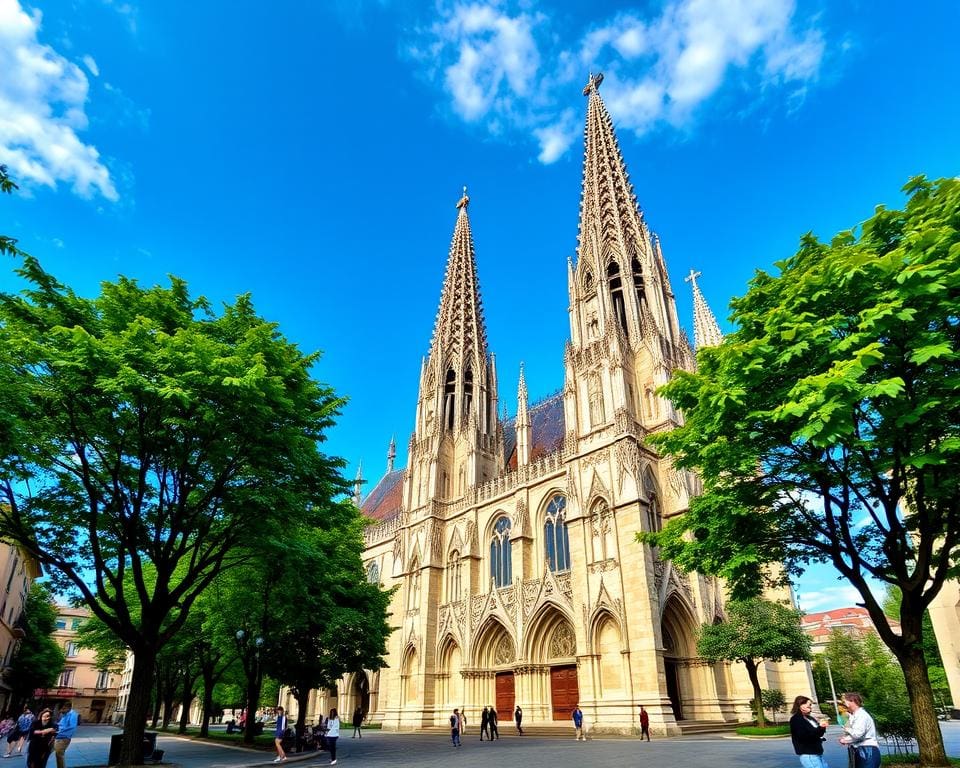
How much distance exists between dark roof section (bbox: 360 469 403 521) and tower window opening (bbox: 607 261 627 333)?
26.2 meters

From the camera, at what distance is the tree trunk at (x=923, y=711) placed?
32.8ft

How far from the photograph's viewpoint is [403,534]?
3919 centimetres

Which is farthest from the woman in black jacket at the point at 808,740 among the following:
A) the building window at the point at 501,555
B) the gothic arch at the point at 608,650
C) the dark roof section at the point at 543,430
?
the dark roof section at the point at 543,430

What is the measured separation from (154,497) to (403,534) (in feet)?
83.5

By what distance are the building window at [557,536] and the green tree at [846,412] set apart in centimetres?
1728

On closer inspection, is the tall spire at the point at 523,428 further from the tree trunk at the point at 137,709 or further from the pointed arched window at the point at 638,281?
the tree trunk at the point at 137,709

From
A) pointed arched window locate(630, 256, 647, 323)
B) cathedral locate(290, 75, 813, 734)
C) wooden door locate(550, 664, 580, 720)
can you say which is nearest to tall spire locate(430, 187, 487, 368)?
cathedral locate(290, 75, 813, 734)

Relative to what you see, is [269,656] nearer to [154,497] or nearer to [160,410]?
[154,497]

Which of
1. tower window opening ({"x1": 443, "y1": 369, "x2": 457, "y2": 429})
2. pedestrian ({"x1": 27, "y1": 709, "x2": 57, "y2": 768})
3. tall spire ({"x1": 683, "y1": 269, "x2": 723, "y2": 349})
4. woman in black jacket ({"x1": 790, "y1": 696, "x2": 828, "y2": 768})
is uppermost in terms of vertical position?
tall spire ({"x1": 683, "y1": 269, "x2": 723, "y2": 349})

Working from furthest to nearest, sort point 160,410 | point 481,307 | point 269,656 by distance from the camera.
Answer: point 481,307, point 269,656, point 160,410

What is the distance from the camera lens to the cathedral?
25.3 m

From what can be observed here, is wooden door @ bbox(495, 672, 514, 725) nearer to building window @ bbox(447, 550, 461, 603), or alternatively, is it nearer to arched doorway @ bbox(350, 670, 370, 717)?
building window @ bbox(447, 550, 461, 603)

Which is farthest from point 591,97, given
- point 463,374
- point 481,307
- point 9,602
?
point 9,602

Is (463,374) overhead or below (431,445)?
overhead
